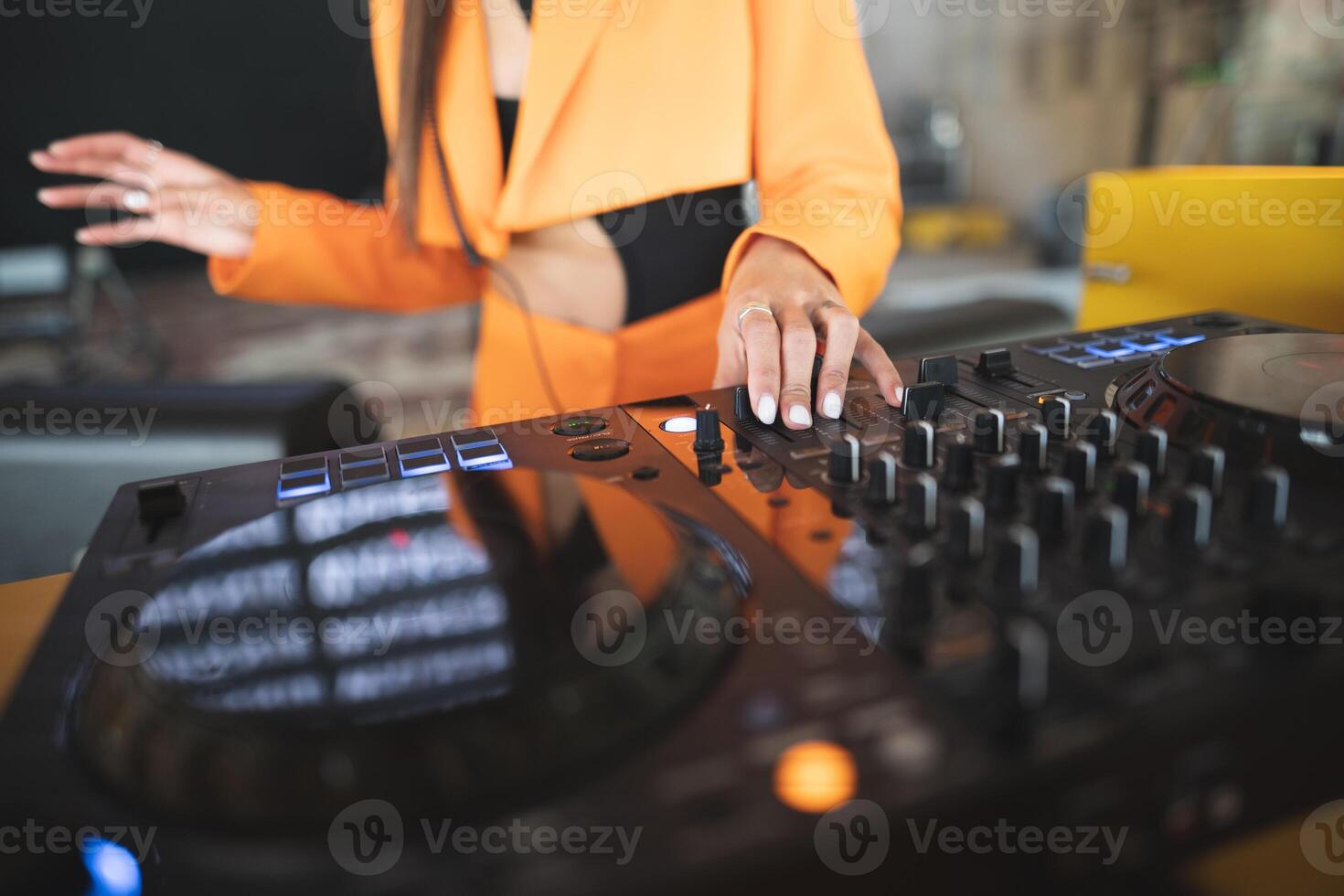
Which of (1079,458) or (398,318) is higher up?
(1079,458)

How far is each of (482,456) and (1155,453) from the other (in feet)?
1.11

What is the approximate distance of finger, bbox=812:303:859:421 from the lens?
52 cm

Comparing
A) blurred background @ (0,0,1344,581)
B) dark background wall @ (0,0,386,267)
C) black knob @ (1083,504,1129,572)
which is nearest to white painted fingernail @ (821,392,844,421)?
black knob @ (1083,504,1129,572)

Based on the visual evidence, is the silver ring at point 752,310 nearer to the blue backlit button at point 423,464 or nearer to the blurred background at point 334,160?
the blue backlit button at point 423,464

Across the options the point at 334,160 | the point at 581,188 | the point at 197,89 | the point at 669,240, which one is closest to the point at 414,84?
the point at 581,188

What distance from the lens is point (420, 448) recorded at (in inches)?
19.8

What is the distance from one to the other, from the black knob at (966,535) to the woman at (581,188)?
1.61 ft

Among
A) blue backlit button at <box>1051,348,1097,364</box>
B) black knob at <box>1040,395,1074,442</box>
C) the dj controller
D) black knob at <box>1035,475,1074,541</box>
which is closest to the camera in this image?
the dj controller

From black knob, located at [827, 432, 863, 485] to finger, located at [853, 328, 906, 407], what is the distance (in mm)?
109

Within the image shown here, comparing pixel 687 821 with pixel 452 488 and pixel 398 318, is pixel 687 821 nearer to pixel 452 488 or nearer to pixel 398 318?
pixel 452 488

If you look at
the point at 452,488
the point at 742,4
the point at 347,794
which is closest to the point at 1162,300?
the point at 742,4

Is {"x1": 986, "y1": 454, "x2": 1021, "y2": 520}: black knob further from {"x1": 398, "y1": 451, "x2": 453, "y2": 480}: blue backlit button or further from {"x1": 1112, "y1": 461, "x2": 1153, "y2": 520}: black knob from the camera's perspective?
{"x1": 398, "y1": 451, "x2": 453, "y2": 480}: blue backlit button

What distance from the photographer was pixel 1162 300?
2.91 ft

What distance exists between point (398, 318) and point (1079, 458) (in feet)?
14.0
